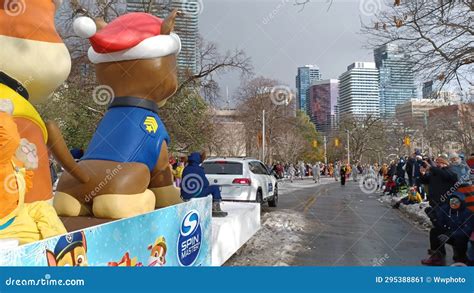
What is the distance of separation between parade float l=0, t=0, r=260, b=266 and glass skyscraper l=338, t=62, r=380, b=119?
27649 mm

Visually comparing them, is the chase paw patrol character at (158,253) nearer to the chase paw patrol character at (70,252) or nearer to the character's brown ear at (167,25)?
the chase paw patrol character at (70,252)

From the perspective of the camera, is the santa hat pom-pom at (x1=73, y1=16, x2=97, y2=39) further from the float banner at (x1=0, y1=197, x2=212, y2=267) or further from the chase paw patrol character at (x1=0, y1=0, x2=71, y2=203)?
the float banner at (x1=0, y1=197, x2=212, y2=267)

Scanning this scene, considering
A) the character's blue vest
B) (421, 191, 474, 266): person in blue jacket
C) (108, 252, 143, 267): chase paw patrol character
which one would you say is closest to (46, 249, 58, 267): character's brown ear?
(108, 252, 143, 267): chase paw patrol character

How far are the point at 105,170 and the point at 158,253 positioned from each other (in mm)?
1368

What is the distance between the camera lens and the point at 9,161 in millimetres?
2891

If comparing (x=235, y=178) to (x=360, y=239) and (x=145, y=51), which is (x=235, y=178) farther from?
(x=145, y=51)

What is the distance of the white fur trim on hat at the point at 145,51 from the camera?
199 inches

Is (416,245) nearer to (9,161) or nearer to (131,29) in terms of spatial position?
(131,29)

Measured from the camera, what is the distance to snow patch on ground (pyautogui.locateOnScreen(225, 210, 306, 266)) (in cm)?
631

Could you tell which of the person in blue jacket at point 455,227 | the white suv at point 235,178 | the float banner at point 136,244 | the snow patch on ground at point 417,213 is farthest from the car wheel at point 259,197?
the float banner at point 136,244

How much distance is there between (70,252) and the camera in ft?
7.89

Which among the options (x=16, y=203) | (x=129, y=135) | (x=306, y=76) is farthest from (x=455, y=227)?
(x=306, y=76)

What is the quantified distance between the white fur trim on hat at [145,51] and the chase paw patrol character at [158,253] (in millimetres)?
2481

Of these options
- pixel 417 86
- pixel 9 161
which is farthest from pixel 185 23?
pixel 9 161
